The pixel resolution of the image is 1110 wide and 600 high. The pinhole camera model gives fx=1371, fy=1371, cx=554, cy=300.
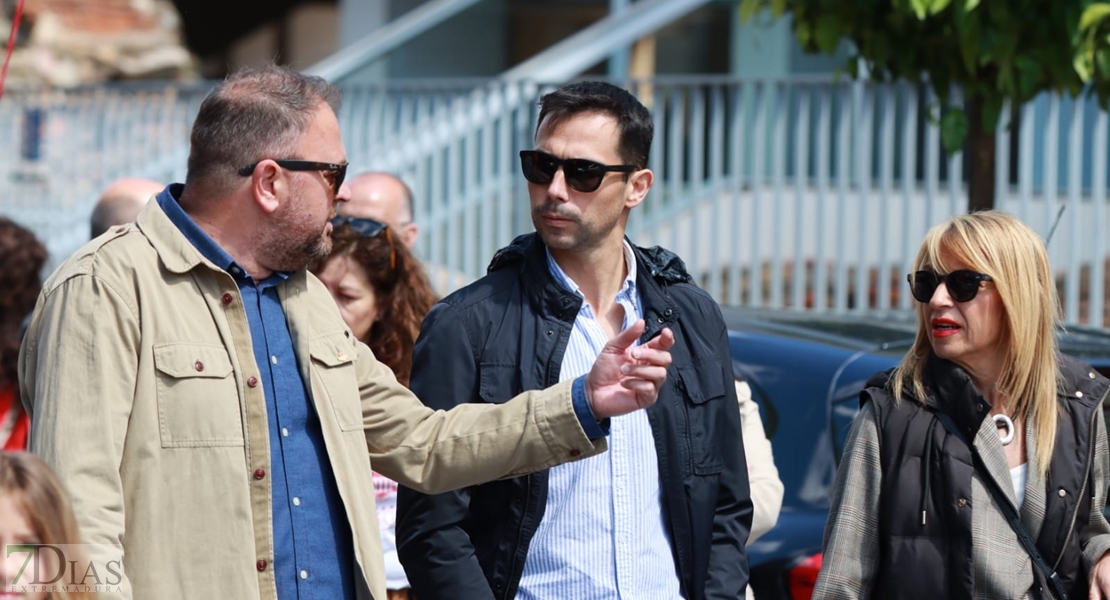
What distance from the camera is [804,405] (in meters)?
4.15

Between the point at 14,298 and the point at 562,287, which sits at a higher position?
the point at 562,287

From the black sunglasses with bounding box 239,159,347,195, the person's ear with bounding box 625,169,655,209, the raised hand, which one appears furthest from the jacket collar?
the black sunglasses with bounding box 239,159,347,195

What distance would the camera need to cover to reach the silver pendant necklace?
3.22m

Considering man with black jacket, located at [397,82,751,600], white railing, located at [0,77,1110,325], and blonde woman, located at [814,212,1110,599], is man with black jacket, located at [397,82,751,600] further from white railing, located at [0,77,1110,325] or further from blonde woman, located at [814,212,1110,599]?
white railing, located at [0,77,1110,325]

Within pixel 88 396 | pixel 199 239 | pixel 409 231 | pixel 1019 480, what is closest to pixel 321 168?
pixel 199 239

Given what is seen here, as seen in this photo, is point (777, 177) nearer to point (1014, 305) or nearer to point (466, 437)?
point (1014, 305)

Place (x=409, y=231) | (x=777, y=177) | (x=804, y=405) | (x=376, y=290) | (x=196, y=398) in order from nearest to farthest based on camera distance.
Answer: (x=196, y=398), (x=804, y=405), (x=376, y=290), (x=409, y=231), (x=777, y=177)

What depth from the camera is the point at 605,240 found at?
322 cm

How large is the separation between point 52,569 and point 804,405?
2559mm

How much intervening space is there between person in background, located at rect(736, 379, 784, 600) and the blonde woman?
11.5 inches

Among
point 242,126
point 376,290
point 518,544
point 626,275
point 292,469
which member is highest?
point 242,126

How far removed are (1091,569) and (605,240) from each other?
4.37 feet

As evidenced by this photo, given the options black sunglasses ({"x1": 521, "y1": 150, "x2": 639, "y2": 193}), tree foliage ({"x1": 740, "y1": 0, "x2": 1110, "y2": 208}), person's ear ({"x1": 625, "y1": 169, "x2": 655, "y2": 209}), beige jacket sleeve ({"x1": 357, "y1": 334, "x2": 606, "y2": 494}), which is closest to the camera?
beige jacket sleeve ({"x1": 357, "y1": 334, "x2": 606, "y2": 494})

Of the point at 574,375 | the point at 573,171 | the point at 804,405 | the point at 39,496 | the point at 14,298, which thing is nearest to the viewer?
the point at 39,496
